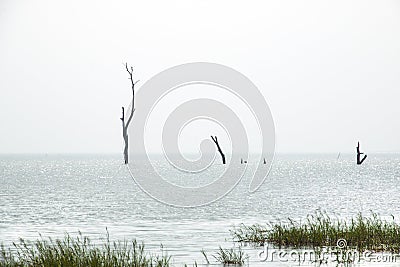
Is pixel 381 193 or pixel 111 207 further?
pixel 381 193

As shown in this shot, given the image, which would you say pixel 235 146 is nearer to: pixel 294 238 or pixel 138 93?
pixel 138 93

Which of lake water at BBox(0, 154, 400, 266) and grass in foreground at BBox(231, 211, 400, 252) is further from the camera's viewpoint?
lake water at BBox(0, 154, 400, 266)

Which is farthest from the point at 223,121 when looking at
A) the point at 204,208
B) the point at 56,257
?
the point at 56,257

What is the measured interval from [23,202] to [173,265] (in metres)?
34.8

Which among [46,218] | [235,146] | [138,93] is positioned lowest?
[46,218]

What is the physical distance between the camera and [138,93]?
78062mm

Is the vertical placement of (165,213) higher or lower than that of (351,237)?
lower

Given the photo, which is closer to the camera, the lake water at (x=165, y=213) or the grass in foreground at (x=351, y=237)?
the grass in foreground at (x=351, y=237)

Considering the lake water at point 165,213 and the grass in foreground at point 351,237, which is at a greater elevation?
the grass in foreground at point 351,237

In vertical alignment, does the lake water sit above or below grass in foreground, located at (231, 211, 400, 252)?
below

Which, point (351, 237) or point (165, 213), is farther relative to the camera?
point (165, 213)

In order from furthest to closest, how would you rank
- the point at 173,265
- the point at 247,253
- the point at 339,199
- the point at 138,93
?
the point at 138,93 < the point at 339,199 < the point at 247,253 < the point at 173,265

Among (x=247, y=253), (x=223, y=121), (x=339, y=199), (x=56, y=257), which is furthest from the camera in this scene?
(x=339, y=199)

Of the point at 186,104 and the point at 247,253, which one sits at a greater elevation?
the point at 186,104
